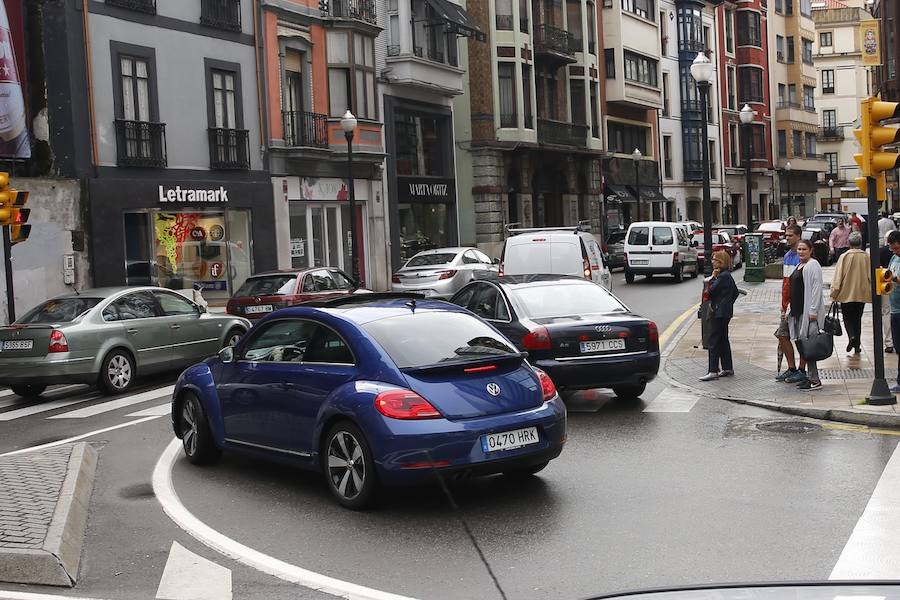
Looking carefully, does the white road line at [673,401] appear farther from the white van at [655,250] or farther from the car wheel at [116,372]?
the white van at [655,250]

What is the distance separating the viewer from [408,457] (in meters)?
7.41

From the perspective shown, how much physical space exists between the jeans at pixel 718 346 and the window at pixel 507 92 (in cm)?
3032

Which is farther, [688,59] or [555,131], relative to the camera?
[688,59]

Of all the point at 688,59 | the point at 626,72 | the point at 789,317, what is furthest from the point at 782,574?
the point at 688,59

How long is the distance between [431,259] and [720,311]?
50.0 ft

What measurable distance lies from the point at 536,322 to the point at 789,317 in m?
3.09

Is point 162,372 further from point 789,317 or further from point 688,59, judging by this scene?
point 688,59

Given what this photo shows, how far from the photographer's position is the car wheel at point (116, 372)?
15.2 meters

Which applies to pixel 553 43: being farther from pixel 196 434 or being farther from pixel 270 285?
pixel 196 434

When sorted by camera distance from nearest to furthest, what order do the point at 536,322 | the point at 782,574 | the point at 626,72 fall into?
the point at 782,574
the point at 536,322
the point at 626,72

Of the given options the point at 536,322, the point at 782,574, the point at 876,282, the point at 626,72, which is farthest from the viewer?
the point at 626,72

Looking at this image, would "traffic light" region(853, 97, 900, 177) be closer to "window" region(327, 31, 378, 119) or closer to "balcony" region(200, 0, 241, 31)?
"balcony" region(200, 0, 241, 31)

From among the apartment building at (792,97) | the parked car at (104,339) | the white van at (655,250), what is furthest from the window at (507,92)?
the apartment building at (792,97)

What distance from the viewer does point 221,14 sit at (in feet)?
96.7
